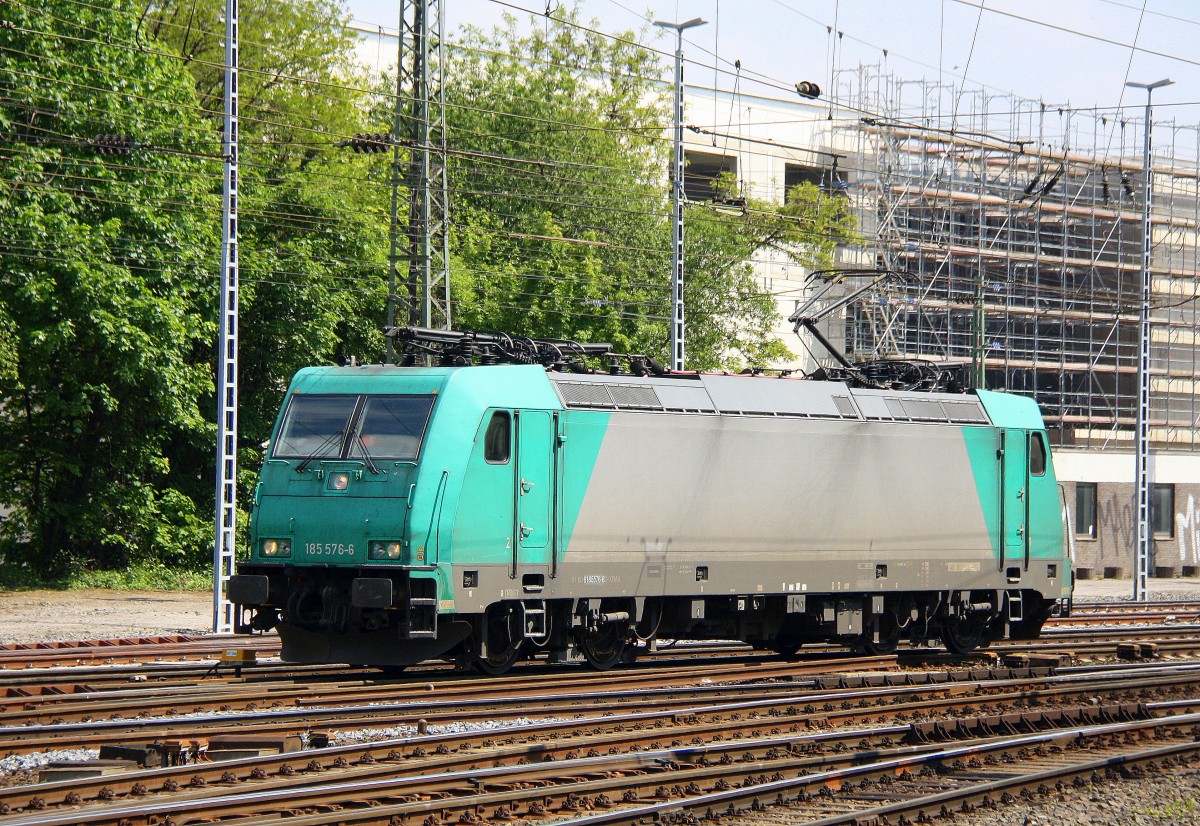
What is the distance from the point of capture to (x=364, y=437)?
1627cm

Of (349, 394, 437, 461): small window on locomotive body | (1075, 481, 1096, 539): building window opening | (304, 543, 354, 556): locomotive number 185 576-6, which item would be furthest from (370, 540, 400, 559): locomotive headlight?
(1075, 481, 1096, 539): building window opening

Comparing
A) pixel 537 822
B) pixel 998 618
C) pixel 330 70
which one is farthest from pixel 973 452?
pixel 330 70

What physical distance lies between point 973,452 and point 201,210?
18515mm

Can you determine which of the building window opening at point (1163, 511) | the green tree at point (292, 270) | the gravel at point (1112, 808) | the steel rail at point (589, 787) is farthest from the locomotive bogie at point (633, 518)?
the building window opening at point (1163, 511)

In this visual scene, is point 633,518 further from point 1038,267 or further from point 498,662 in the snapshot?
point 1038,267

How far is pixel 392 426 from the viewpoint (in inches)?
635

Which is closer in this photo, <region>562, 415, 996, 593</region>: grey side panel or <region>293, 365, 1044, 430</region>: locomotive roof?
<region>293, 365, 1044, 430</region>: locomotive roof

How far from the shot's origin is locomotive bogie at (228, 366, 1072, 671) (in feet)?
51.9

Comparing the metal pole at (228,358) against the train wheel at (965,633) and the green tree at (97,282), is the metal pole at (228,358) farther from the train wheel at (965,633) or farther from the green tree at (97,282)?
the train wheel at (965,633)

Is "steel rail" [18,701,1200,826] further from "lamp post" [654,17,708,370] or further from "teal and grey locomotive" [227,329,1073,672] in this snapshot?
"lamp post" [654,17,708,370]

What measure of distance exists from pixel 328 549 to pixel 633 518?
362 cm

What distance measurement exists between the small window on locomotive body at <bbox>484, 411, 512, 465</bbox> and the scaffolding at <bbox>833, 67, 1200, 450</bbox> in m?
36.9

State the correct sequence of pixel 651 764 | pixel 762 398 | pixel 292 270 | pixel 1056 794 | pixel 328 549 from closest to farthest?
1. pixel 1056 794
2. pixel 651 764
3. pixel 328 549
4. pixel 762 398
5. pixel 292 270

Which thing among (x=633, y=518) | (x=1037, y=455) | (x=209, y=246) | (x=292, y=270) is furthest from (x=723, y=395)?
(x=292, y=270)
